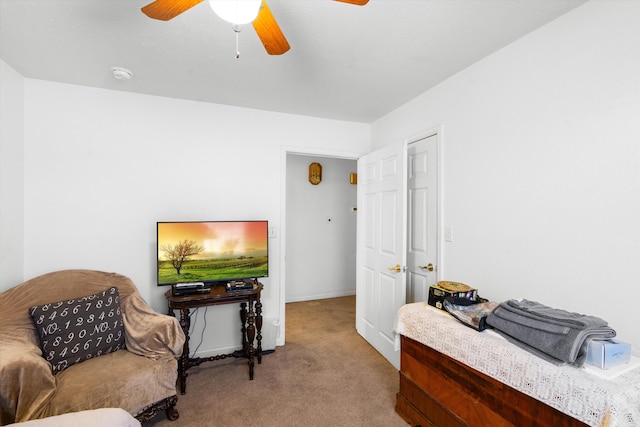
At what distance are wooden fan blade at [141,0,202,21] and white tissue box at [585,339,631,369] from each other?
2.03 m

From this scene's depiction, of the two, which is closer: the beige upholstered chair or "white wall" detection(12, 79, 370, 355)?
the beige upholstered chair

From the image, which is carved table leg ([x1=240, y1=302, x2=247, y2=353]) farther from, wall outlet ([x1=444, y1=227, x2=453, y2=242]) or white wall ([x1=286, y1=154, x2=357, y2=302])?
wall outlet ([x1=444, y1=227, x2=453, y2=242])

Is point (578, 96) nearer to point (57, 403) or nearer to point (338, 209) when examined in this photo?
point (57, 403)

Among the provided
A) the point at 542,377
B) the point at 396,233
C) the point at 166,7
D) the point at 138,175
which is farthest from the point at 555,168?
the point at 138,175

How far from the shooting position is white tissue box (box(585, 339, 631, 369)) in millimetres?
1193

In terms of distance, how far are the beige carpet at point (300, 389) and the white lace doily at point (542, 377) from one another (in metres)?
0.79

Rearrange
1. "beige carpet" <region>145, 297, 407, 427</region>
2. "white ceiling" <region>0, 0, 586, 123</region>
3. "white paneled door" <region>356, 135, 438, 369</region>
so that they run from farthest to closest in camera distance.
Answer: "white paneled door" <region>356, 135, 438, 369</region>, "beige carpet" <region>145, 297, 407, 427</region>, "white ceiling" <region>0, 0, 586, 123</region>

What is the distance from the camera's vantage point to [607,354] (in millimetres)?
1192

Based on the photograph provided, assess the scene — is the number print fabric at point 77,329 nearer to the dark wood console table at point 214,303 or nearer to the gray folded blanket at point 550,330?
the dark wood console table at point 214,303

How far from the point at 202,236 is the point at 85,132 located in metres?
1.31

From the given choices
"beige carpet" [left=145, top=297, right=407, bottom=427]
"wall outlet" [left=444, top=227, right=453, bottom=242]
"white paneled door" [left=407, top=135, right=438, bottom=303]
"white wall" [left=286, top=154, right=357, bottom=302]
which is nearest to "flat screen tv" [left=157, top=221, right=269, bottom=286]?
"beige carpet" [left=145, top=297, right=407, bottom=427]

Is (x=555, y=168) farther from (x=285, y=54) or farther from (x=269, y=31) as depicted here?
(x=285, y=54)

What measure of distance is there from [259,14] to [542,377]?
1.85 meters

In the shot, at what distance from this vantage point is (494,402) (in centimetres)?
146
